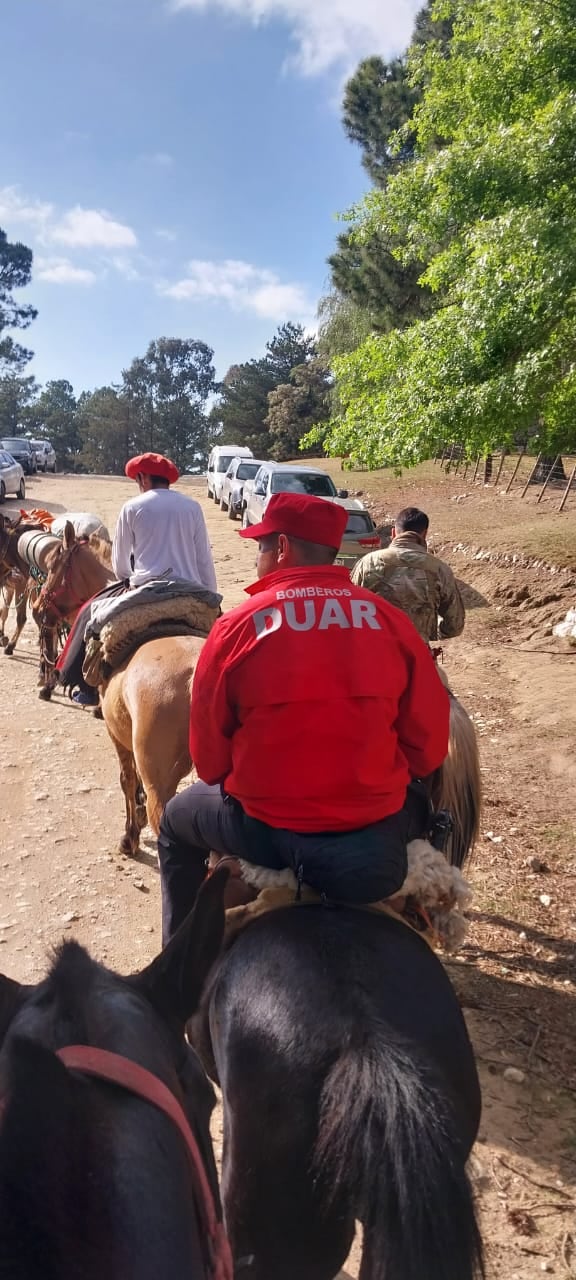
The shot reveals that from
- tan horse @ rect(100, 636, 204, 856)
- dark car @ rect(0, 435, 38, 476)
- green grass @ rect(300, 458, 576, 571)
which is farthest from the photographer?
dark car @ rect(0, 435, 38, 476)

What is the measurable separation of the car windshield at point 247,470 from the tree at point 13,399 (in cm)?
5522

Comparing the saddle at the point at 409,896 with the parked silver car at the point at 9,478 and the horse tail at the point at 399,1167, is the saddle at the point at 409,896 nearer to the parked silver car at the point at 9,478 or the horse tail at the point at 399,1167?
the horse tail at the point at 399,1167

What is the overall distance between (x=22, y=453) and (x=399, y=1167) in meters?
42.5

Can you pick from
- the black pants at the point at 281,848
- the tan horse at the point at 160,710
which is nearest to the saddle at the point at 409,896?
the black pants at the point at 281,848

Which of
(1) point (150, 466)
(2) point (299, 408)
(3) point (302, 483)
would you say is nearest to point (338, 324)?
(2) point (299, 408)

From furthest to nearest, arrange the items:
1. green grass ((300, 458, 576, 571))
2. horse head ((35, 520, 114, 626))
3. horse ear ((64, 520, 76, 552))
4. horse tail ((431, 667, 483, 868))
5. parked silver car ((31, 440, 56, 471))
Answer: parked silver car ((31, 440, 56, 471)) → green grass ((300, 458, 576, 571)) → horse head ((35, 520, 114, 626)) → horse ear ((64, 520, 76, 552)) → horse tail ((431, 667, 483, 868))

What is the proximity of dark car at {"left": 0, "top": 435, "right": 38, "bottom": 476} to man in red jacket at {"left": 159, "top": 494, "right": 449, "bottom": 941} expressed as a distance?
39802 mm

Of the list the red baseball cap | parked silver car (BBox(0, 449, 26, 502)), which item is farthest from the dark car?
the red baseball cap

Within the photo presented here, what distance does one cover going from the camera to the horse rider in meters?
5.61

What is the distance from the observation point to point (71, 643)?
20.3ft

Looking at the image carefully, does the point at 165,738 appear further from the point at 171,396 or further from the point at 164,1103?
the point at 171,396

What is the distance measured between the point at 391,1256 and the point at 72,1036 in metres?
0.79

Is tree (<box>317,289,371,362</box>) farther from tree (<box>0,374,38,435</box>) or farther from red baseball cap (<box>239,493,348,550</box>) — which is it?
tree (<box>0,374,38,435</box>)

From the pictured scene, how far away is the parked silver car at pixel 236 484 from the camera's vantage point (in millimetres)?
24594
